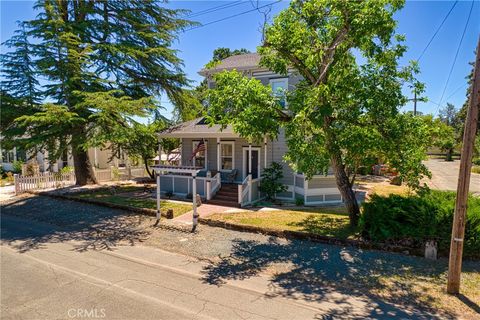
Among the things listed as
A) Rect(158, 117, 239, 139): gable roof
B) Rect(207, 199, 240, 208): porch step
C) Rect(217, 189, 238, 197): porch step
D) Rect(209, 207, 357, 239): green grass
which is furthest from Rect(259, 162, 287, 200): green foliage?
Rect(158, 117, 239, 139): gable roof

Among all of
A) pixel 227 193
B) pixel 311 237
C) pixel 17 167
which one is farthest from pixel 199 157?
pixel 17 167

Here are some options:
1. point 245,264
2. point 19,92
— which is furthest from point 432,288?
point 19,92

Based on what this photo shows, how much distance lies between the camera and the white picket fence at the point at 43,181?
17.8 meters

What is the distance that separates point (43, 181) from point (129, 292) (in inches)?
679

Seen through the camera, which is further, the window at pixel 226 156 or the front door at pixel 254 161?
the window at pixel 226 156

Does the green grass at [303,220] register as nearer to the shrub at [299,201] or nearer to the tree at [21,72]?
the shrub at [299,201]

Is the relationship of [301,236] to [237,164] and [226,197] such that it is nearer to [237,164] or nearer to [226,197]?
[226,197]

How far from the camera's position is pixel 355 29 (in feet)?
24.9

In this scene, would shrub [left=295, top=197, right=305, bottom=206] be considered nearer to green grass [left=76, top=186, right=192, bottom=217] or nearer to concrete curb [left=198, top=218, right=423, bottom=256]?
concrete curb [left=198, top=218, right=423, bottom=256]

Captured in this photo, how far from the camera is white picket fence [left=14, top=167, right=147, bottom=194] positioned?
59.1ft

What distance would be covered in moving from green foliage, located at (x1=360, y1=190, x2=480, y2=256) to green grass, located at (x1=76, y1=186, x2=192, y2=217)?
7.79 m

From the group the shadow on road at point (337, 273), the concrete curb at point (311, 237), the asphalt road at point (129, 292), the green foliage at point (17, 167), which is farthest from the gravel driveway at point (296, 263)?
the green foliage at point (17, 167)

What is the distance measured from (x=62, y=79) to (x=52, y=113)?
2297 millimetres

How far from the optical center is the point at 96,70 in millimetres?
16109
